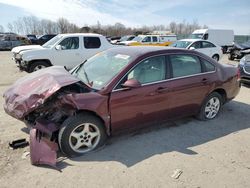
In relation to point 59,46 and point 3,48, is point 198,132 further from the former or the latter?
point 3,48

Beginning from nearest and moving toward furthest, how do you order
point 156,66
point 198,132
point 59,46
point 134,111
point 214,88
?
point 134,111 → point 156,66 → point 198,132 → point 214,88 → point 59,46

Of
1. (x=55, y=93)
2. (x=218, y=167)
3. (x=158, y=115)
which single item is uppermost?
(x=55, y=93)

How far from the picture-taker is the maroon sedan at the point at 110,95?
338cm

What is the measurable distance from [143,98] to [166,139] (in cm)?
87

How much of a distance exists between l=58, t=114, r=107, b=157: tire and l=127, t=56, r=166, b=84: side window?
92 centimetres

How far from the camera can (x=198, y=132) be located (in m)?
4.34

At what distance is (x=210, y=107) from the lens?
16.1 feet

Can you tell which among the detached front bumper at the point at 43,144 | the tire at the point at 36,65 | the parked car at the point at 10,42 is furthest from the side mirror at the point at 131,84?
the parked car at the point at 10,42

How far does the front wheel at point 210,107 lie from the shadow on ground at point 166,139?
120mm

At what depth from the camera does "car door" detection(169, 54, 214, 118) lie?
165 inches

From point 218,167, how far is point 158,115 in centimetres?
127

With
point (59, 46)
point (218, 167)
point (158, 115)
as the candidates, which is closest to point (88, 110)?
point (158, 115)

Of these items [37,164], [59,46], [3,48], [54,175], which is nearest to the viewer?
[54,175]

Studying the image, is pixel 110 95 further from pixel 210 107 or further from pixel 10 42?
pixel 10 42
